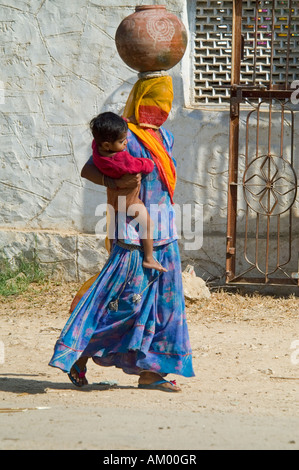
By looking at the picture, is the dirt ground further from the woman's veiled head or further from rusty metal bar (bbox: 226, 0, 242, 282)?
the woman's veiled head

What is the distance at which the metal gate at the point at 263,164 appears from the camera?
6.16m

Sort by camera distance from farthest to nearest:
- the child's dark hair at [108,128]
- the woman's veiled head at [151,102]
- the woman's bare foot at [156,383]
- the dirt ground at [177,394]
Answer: the woman's bare foot at [156,383] < the woman's veiled head at [151,102] < the child's dark hair at [108,128] < the dirt ground at [177,394]

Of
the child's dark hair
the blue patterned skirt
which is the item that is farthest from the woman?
the child's dark hair

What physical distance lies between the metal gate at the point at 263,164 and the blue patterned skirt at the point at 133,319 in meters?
2.43

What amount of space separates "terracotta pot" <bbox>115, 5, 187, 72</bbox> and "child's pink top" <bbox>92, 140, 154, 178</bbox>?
1.70 feet

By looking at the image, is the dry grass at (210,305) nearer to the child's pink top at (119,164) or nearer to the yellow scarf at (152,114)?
the yellow scarf at (152,114)

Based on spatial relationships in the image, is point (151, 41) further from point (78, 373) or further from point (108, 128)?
point (78, 373)

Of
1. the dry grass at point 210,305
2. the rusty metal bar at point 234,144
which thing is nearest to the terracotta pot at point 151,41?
the rusty metal bar at point 234,144

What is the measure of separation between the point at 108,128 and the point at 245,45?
319cm

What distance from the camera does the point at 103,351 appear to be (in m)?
3.94

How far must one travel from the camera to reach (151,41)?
13.0ft

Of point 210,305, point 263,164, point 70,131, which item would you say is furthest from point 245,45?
point 210,305

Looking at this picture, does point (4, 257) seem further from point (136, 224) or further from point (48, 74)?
point (136, 224)

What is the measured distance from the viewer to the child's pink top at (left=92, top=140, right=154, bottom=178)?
3.77 metres
